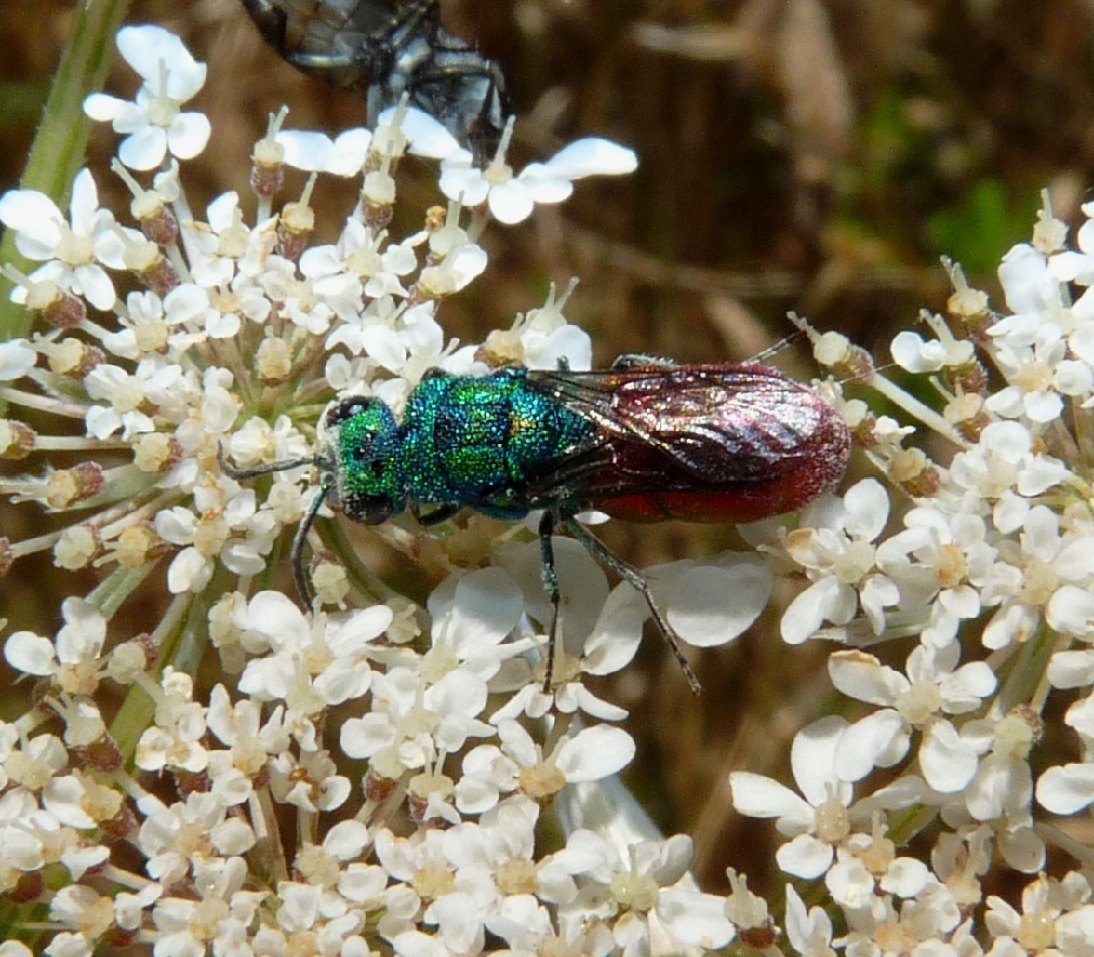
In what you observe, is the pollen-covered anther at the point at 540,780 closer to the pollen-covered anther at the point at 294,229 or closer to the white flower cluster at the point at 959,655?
the white flower cluster at the point at 959,655

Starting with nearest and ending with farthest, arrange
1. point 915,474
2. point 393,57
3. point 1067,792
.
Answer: point 1067,792 < point 915,474 < point 393,57

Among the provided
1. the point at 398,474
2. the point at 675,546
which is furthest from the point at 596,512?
the point at 675,546

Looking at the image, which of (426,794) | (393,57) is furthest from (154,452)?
(393,57)

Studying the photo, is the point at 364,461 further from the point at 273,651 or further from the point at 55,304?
the point at 55,304

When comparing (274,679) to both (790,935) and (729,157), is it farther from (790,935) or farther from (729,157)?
(729,157)

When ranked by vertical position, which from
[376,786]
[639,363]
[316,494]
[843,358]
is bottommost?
[376,786]

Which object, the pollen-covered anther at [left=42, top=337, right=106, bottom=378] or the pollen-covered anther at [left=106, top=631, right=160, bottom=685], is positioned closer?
the pollen-covered anther at [left=106, top=631, right=160, bottom=685]

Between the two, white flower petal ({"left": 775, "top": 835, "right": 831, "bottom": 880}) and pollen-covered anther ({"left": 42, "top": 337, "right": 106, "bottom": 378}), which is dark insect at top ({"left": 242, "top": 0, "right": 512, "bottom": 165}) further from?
white flower petal ({"left": 775, "top": 835, "right": 831, "bottom": 880})

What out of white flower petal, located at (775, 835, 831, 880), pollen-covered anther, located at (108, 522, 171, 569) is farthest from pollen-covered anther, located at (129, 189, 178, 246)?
white flower petal, located at (775, 835, 831, 880)
